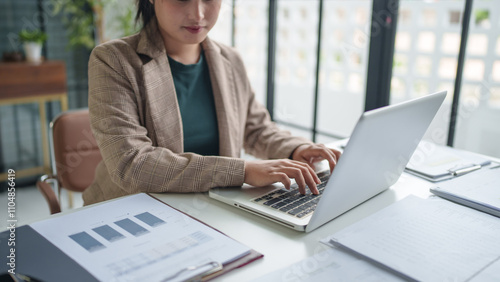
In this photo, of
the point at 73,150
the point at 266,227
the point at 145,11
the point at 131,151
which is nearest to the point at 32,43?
the point at 73,150

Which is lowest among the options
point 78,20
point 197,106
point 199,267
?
point 199,267

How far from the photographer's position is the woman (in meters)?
1.06

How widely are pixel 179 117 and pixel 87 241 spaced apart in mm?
582

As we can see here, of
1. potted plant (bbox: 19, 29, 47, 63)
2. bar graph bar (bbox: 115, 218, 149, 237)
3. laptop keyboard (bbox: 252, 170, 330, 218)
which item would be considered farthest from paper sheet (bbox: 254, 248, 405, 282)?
potted plant (bbox: 19, 29, 47, 63)

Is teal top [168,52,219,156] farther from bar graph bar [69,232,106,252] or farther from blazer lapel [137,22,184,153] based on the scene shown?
bar graph bar [69,232,106,252]

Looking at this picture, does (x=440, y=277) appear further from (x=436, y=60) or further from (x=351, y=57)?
(x=351, y=57)

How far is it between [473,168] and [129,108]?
975 millimetres

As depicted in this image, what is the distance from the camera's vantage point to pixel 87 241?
795 millimetres

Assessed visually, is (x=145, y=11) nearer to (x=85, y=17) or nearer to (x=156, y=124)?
(x=156, y=124)

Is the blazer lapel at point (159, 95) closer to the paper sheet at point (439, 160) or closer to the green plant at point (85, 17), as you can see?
the paper sheet at point (439, 160)

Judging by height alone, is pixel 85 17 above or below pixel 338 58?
above

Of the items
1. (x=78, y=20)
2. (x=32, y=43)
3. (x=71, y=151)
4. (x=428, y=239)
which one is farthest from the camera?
(x=78, y=20)

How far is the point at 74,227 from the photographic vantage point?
853 millimetres

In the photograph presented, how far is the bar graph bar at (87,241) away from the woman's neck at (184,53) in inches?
28.7
